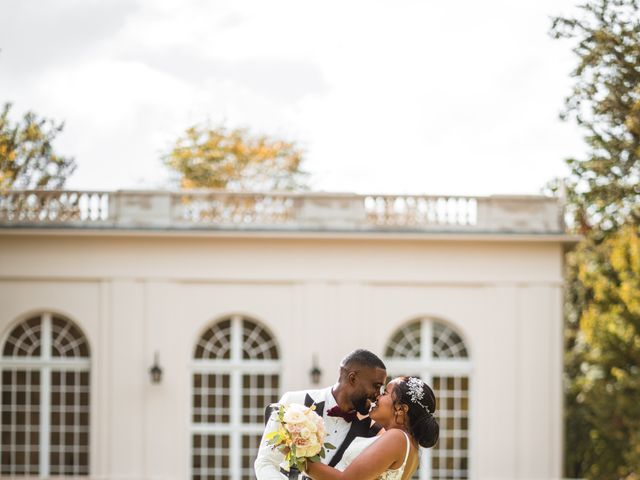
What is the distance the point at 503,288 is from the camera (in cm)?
1817

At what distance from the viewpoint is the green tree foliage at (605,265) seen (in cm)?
1038

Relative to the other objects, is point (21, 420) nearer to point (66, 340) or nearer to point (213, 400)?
point (66, 340)

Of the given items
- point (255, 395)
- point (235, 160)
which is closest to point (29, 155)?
point (255, 395)

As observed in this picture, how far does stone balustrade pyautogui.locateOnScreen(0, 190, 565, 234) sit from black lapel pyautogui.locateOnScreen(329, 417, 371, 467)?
12764 mm

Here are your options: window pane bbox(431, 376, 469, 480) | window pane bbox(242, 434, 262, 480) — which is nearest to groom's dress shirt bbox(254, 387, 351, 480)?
window pane bbox(242, 434, 262, 480)

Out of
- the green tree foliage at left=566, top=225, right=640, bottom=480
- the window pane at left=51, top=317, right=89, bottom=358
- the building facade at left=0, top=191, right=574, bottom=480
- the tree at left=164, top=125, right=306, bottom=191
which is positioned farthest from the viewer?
the tree at left=164, top=125, right=306, bottom=191

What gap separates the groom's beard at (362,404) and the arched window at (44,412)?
13881 mm

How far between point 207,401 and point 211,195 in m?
3.74

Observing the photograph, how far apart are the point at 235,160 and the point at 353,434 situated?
2997cm

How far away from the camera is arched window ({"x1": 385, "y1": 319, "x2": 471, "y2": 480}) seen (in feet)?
59.3

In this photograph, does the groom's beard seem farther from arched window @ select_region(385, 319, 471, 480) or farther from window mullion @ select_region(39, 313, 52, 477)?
window mullion @ select_region(39, 313, 52, 477)

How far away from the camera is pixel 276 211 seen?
18016mm

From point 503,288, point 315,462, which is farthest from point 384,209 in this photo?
point 315,462

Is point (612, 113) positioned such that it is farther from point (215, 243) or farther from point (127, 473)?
point (127, 473)
